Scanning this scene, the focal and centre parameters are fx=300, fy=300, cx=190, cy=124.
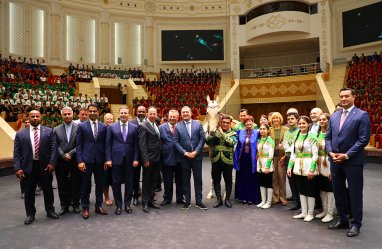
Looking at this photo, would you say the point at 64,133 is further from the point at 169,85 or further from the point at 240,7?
the point at 240,7

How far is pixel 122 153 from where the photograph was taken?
16.6ft

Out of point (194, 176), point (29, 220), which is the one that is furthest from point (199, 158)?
point (29, 220)

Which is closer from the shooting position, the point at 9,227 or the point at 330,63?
the point at 9,227

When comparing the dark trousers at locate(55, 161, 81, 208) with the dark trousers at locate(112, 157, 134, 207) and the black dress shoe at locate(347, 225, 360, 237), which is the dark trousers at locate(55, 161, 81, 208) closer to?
the dark trousers at locate(112, 157, 134, 207)

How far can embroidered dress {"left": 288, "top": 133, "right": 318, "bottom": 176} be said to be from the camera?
4.43 meters

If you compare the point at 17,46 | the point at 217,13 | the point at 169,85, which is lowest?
the point at 169,85

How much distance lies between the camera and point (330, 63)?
2283cm

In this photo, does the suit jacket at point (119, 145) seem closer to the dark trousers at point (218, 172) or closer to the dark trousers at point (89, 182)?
the dark trousers at point (89, 182)

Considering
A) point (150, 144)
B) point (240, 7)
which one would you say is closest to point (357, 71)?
point (240, 7)

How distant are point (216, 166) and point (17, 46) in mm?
22355

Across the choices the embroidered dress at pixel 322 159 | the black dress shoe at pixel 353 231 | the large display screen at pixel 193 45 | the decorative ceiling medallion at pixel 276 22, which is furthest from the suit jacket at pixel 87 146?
the large display screen at pixel 193 45

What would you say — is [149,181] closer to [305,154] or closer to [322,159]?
[305,154]

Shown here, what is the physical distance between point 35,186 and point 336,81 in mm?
20211

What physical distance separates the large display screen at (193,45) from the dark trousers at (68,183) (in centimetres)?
2267
